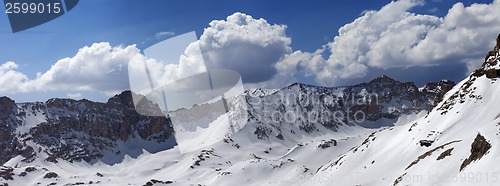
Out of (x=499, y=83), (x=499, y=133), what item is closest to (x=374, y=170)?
(x=499, y=83)

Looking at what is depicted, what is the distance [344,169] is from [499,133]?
72.6 m

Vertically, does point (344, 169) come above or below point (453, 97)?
below

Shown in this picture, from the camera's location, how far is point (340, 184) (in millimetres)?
120688

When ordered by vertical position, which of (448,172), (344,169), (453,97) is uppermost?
(453,97)

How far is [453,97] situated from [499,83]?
15.6 m

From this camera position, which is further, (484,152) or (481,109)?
(481,109)

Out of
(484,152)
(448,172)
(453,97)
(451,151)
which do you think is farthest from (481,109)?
(484,152)

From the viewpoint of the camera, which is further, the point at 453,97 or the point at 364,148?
the point at 364,148

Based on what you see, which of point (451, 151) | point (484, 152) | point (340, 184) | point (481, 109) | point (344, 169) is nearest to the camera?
point (484, 152)

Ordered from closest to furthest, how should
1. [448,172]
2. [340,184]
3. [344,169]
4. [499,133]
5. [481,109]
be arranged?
[499,133] → [448,172] → [481,109] → [340,184] → [344,169]

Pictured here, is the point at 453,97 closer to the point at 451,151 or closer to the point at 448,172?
the point at 451,151

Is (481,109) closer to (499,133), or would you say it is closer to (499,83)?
(499,83)

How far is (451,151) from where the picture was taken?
77375mm

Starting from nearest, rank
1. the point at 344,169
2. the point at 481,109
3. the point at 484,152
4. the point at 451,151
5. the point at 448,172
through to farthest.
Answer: the point at 484,152 → the point at 448,172 → the point at 451,151 → the point at 481,109 → the point at 344,169
